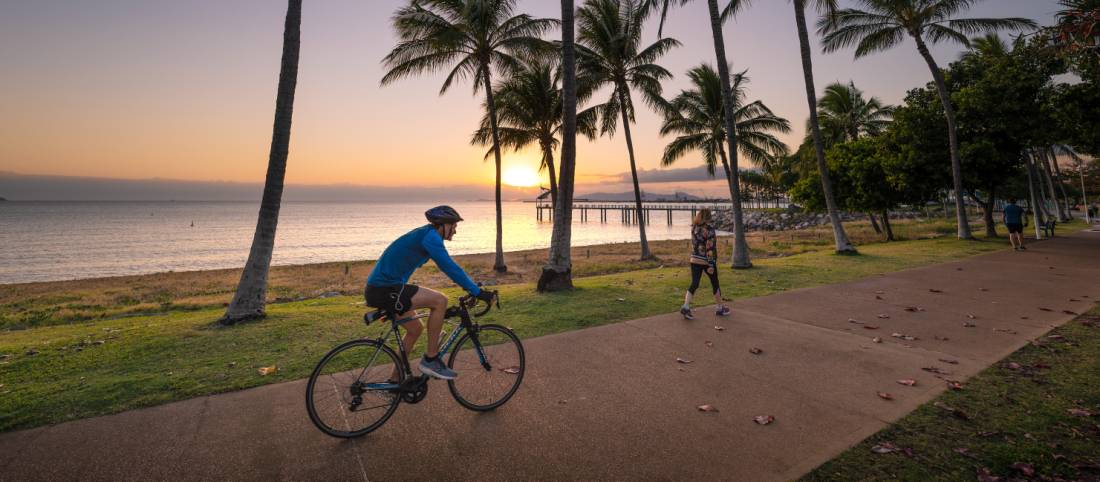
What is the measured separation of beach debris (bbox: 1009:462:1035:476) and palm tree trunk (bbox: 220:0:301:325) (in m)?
9.29

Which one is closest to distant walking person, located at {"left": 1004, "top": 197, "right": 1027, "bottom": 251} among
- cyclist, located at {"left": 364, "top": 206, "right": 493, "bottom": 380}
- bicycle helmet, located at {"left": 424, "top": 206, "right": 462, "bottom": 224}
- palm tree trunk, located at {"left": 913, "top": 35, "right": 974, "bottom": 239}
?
palm tree trunk, located at {"left": 913, "top": 35, "right": 974, "bottom": 239}

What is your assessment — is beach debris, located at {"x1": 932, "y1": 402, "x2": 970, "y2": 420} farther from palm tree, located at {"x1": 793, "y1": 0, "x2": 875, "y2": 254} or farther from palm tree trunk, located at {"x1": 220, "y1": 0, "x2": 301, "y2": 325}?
palm tree, located at {"x1": 793, "y1": 0, "x2": 875, "y2": 254}

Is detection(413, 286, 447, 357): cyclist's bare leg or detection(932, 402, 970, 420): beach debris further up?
detection(413, 286, 447, 357): cyclist's bare leg

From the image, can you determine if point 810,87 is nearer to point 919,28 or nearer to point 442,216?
point 919,28

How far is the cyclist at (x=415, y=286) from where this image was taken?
3.87m

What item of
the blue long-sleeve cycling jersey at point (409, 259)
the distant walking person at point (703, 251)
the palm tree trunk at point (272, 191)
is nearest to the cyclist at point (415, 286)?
the blue long-sleeve cycling jersey at point (409, 259)

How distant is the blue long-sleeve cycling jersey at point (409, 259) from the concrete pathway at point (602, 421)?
125 centimetres

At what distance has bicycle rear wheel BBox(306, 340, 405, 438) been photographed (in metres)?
3.82

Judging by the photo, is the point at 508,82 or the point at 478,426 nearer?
the point at 478,426

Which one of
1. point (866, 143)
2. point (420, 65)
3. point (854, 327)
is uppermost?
point (420, 65)

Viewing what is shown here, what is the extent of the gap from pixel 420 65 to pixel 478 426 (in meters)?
18.6

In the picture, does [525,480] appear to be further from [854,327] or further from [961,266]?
[961,266]

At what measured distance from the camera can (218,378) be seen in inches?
205

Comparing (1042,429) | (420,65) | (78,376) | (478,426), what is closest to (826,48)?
(420,65)
